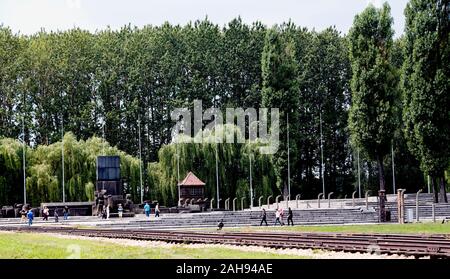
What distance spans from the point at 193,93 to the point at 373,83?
23.9 meters

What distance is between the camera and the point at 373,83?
5784 centimetres

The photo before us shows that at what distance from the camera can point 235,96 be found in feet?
264

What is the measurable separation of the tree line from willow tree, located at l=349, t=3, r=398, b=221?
0.34m

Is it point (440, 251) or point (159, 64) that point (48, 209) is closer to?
point (159, 64)

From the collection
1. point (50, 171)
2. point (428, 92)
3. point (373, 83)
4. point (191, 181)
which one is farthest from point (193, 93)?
point (428, 92)

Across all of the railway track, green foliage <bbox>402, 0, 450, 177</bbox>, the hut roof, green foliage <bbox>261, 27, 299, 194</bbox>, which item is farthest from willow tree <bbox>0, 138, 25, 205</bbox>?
the railway track

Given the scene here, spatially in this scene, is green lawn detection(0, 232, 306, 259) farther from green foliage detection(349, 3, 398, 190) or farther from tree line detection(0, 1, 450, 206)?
tree line detection(0, 1, 450, 206)

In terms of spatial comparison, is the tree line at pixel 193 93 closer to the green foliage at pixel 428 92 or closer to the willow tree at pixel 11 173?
the willow tree at pixel 11 173

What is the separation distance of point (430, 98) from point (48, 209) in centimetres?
2793

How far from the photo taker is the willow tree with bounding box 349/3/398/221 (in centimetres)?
5741

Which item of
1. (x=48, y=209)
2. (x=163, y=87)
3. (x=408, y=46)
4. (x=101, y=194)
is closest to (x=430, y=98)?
(x=408, y=46)

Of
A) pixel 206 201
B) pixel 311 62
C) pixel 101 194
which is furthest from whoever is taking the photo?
pixel 311 62

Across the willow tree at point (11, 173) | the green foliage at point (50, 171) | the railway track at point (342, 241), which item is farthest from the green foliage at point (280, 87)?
the railway track at point (342, 241)

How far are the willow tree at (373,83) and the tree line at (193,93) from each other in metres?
0.34
